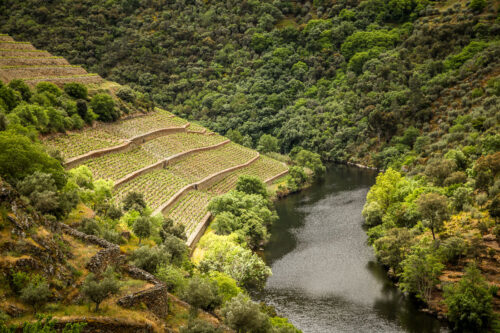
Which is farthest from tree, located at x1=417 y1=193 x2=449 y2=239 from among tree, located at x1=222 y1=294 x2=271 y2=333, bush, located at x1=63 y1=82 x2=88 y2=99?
bush, located at x1=63 y1=82 x2=88 y2=99

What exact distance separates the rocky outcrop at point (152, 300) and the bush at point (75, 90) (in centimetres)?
6378

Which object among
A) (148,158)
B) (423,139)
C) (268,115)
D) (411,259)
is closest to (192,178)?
(148,158)

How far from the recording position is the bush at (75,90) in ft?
260

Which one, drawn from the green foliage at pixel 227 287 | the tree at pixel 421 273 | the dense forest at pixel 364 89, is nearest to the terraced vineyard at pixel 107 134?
the dense forest at pixel 364 89

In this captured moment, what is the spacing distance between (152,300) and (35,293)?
752 centimetres

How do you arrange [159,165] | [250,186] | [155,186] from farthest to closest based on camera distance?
[250,186], [159,165], [155,186]

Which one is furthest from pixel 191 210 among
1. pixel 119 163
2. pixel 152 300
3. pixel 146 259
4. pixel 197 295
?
pixel 152 300

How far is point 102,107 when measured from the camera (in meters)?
80.7

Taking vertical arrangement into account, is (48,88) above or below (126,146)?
Result: above

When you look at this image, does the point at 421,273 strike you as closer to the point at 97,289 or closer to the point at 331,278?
the point at 331,278

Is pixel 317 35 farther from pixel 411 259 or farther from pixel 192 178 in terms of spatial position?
pixel 411 259

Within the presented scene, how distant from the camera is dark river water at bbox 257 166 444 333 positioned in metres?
44.7

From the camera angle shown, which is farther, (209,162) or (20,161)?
(209,162)

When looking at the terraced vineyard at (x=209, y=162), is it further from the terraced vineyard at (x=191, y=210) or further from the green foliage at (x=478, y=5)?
the green foliage at (x=478, y=5)
